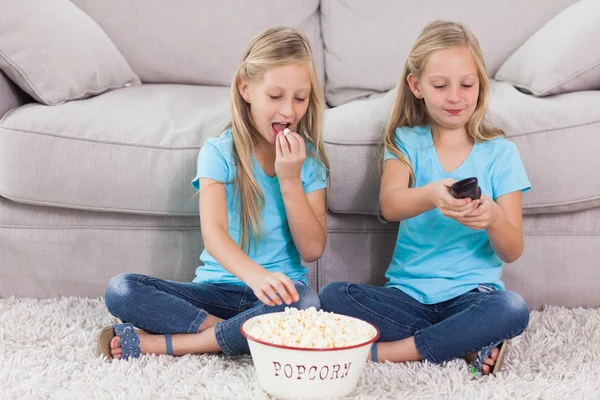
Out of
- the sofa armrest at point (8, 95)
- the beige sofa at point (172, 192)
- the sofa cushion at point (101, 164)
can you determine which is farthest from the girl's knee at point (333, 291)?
the sofa armrest at point (8, 95)

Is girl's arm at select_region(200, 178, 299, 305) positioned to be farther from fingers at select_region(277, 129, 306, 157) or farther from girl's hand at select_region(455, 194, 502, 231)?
girl's hand at select_region(455, 194, 502, 231)

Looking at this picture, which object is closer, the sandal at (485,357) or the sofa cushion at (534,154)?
the sandal at (485,357)

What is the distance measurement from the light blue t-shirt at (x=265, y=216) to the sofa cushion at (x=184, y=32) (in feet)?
2.70

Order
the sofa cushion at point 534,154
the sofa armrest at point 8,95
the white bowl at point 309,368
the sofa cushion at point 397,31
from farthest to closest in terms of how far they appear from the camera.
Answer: the sofa cushion at point 397,31
the sofa armrest at point 8,95
the sofa cushion at point 534,154
the white bowl at point 309,368

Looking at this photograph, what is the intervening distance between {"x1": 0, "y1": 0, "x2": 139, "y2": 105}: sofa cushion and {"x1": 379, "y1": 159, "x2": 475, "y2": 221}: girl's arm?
0.87 metres

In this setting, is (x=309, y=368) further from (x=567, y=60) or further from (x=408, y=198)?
(x=567, y=60)

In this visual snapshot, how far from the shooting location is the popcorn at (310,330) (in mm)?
1287

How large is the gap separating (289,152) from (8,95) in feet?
2.74

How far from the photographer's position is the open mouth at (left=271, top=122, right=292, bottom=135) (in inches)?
64.4

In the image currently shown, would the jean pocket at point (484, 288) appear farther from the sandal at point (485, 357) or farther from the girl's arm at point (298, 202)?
the girl's arm at point (298, 202)

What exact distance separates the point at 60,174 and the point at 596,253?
1253 mm

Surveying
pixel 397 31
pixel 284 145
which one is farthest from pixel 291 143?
pixel 397 31

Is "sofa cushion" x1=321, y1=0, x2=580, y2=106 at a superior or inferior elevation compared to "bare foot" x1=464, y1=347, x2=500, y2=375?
superior

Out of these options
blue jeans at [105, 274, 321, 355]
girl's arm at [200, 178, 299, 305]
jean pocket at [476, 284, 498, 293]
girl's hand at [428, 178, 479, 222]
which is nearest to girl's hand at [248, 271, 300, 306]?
girl's arm at [200, 178, 299, 305]
